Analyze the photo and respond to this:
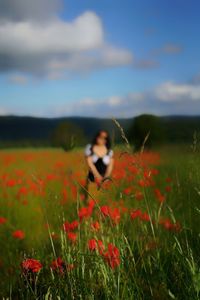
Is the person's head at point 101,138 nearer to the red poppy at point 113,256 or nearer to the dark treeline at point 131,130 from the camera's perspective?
the dark treeline at point 131,130

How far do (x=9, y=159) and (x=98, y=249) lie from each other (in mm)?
10904

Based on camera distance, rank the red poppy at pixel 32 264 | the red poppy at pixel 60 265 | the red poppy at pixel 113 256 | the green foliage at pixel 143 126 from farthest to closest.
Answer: the green foliage at pixel 143 126, the red poppy at pixel 60 265, the red poppy at pixel 32 264, the red poppy at pixel 113 256

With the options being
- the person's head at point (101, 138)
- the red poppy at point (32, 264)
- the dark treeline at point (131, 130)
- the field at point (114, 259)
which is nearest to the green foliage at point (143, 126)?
the dark treeline at point (131, 130)

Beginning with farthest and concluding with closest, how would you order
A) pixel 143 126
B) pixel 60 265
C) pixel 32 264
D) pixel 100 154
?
pixel 143 126 → pixel 100 154 → pixel 60 265 → pixel 32 264

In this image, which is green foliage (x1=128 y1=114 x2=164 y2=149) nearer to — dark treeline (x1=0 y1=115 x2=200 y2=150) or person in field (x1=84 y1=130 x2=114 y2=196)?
dark treeline (x1=0 y1=115 x2=200 y2=150)

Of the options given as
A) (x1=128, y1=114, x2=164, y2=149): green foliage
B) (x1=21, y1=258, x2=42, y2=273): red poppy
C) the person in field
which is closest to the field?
(x1=21, y1=258, x2=42, y2=273): red poppy

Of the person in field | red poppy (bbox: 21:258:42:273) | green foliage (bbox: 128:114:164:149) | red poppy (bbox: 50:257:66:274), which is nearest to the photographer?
red poppy (bbox: 21:258:42:273)

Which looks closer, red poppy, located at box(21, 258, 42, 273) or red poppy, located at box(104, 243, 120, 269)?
red poppy, located at box(104, 243, 120, 269)

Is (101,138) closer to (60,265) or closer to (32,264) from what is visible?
(60,265)

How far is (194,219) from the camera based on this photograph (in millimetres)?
5500

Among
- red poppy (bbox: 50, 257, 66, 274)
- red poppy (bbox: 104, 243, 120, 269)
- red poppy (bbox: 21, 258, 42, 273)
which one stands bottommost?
red poppy (bbox: 50, 257, 66, 274)

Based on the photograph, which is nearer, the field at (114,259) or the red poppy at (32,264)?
the field at (114,259)

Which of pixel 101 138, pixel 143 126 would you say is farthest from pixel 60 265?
pixel 143 126

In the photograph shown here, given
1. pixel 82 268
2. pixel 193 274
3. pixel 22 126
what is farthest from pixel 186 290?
pixel 22 126
